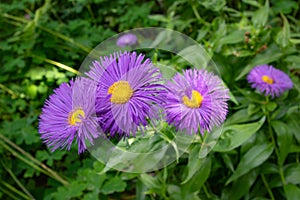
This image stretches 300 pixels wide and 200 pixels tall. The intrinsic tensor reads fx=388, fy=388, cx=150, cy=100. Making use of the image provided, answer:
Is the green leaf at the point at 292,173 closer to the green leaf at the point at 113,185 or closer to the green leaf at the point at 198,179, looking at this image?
the green leaf at the point at 198,179

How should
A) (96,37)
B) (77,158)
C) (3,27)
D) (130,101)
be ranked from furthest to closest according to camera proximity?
1. (3,27)
2. (96,37)
3. (77,158)
4. (130,101)

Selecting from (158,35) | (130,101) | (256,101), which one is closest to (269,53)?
(256,101)

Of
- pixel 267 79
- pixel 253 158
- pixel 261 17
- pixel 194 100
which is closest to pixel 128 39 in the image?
pixel 261 17

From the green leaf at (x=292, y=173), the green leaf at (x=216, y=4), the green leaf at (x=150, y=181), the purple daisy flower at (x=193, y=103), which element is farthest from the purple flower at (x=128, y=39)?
the purple daisy flower at (x=193, y=103)

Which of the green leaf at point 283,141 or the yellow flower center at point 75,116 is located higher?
the yellow flower center at point 75,116

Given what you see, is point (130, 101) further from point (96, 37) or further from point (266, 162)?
point (96, 37)

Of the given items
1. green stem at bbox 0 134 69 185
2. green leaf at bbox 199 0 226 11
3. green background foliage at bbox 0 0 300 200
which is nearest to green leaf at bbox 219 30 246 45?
green background foliage at bbox 0 0 300 200

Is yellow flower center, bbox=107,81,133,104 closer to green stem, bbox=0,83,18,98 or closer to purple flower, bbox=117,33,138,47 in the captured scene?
purple flower, bbox=117,33,138,47
